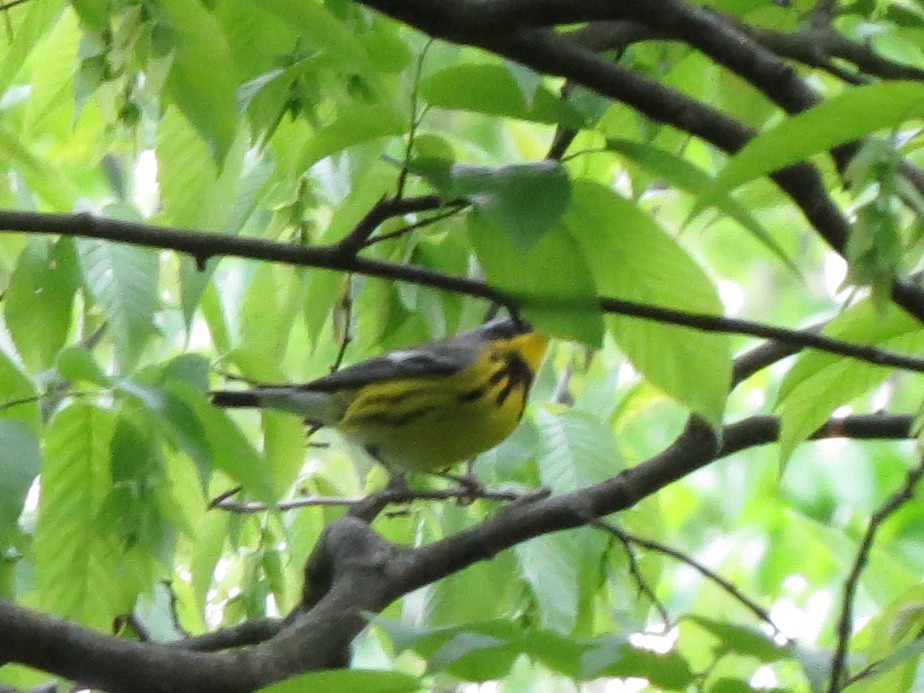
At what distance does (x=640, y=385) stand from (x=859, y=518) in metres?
1.89

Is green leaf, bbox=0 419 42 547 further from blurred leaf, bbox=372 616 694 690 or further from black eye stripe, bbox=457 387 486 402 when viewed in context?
black eye stripe, bbox=457 387 486 402

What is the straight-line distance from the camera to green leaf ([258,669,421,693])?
788mm

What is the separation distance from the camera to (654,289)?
1105mm

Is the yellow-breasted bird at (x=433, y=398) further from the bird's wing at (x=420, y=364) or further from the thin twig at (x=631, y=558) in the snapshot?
the thin twig at (x=631, y=558)

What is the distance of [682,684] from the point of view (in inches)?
34.5

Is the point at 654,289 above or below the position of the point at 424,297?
above

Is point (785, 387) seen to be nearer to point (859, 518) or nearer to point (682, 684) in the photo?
point (682, 684)

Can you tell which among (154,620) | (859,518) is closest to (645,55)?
(154,620)

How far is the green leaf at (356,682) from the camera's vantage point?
79 cm

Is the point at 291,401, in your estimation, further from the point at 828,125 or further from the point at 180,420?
the point at 828,125

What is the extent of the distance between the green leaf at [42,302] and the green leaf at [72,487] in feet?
0.75

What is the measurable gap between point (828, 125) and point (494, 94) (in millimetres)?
349

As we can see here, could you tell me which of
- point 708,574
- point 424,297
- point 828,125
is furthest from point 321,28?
point 708,574

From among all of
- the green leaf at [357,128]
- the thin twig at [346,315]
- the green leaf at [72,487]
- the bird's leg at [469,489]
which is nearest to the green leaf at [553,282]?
the green leaf at [357,128]
